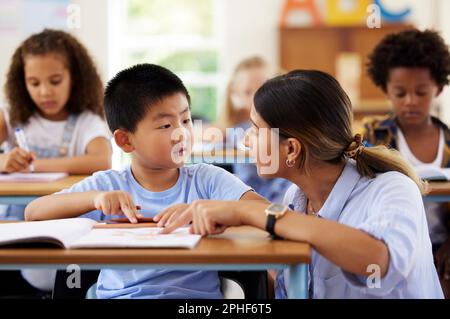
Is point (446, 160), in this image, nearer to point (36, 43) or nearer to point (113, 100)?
point (113, 100)

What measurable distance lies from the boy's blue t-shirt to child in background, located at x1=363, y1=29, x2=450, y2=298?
114cm

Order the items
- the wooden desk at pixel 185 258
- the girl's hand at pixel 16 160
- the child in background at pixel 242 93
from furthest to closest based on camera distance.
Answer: the child in background at pixel 242 93
the girl's hand at pixel 16 160
the wooden desk at pixel 185 258

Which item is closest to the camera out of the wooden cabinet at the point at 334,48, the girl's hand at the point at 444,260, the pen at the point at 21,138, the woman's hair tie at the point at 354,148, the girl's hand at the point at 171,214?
the girl's hand at the point at 171,214

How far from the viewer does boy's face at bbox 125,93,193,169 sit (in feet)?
6.05

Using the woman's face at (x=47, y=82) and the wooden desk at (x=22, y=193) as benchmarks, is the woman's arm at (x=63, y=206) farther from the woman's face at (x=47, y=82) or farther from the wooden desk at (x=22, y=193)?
the woman's face at (x=47, y=82)

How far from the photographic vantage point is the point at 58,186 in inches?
89.9

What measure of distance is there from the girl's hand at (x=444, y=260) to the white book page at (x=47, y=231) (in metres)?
1.41

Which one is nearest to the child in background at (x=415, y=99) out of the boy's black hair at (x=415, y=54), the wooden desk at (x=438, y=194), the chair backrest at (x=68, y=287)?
the boy's black hair at (x=415, y=54)

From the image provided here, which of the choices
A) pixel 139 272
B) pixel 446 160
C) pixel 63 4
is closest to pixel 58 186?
pixel 139 272

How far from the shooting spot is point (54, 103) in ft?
9.44

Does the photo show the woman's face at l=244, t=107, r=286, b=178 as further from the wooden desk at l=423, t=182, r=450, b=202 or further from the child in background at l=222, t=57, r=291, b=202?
the child in background at l=222, t=57, r=291, b=202

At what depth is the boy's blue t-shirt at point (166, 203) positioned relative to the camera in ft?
5.60

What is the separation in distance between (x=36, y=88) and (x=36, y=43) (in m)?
0.21

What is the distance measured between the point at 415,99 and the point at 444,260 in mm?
641
